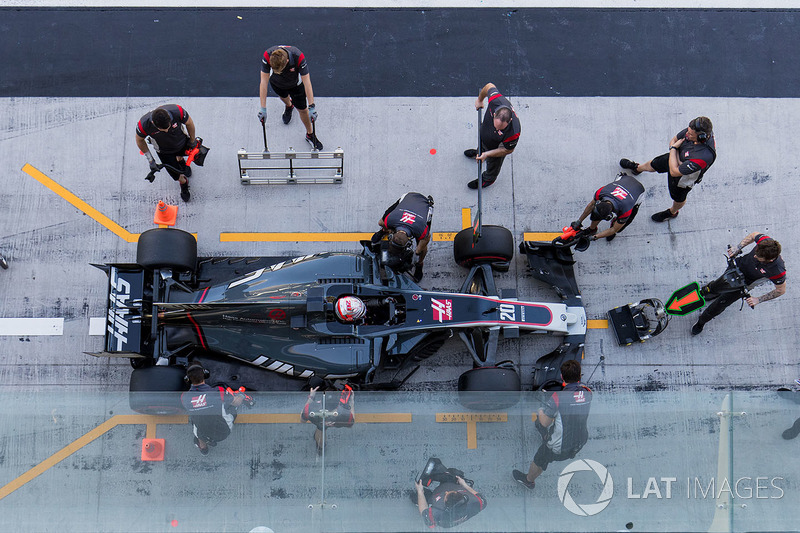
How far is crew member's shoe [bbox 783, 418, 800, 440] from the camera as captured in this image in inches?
260

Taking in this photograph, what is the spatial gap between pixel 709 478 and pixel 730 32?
19.3 ft

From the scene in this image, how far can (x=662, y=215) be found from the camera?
809cm

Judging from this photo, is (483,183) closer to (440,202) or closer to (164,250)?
(440,202)

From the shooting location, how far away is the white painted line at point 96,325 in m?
7.60

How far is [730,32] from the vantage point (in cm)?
888

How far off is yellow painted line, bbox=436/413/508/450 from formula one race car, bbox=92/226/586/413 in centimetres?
20

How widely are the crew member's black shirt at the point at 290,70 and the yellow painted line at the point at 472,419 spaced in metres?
3.92

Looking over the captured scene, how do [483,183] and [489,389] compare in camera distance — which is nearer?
[489,389]

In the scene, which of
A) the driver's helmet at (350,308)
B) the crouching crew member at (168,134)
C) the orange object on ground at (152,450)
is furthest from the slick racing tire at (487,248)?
the orange object on ground at (152,450)

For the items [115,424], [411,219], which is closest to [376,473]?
[411,219]

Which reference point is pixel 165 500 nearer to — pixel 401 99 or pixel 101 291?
pixel 101 291

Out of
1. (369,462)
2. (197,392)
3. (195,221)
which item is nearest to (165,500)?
(197,392)

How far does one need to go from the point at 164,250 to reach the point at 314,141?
7.51 feet

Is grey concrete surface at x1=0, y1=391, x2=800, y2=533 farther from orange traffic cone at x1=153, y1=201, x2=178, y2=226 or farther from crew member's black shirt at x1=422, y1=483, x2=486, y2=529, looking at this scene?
orange traffic cone at x1=153, y1=201, x2=178, y2=226
